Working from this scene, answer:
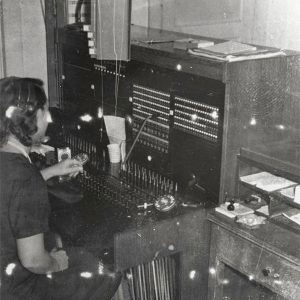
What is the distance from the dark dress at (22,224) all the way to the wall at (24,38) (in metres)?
1.73

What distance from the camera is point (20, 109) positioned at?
7.19ft

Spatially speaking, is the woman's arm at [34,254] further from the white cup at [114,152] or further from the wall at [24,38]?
the wall at [24,38]

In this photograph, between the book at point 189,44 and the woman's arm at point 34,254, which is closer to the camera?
the woman's arm at point 34,254

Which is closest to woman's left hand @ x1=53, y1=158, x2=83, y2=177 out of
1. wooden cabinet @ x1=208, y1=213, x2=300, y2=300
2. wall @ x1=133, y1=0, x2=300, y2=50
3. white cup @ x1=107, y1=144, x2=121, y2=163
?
white cup @ x1=107, y1=144, x2=121, y2=163

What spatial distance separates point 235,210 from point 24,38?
83.8 inches

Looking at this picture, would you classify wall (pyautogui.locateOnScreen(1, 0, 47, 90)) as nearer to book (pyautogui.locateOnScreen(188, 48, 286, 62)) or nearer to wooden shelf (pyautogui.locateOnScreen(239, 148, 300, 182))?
book (pyautogui.locateOnScreen(188, 48, 286, 62))

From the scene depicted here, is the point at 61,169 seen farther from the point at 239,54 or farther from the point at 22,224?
the point at 239,54

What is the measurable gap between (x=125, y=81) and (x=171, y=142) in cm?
52

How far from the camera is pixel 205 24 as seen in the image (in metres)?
4.21

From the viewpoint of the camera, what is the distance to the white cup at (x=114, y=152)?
3.03m

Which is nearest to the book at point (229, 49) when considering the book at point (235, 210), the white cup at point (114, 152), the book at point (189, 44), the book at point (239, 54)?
the book at point (239, 54)

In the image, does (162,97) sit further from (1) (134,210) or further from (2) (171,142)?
(1) (134,210)

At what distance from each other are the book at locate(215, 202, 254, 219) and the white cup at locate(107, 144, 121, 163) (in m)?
0.80

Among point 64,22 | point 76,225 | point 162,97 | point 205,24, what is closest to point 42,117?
point 76,225
